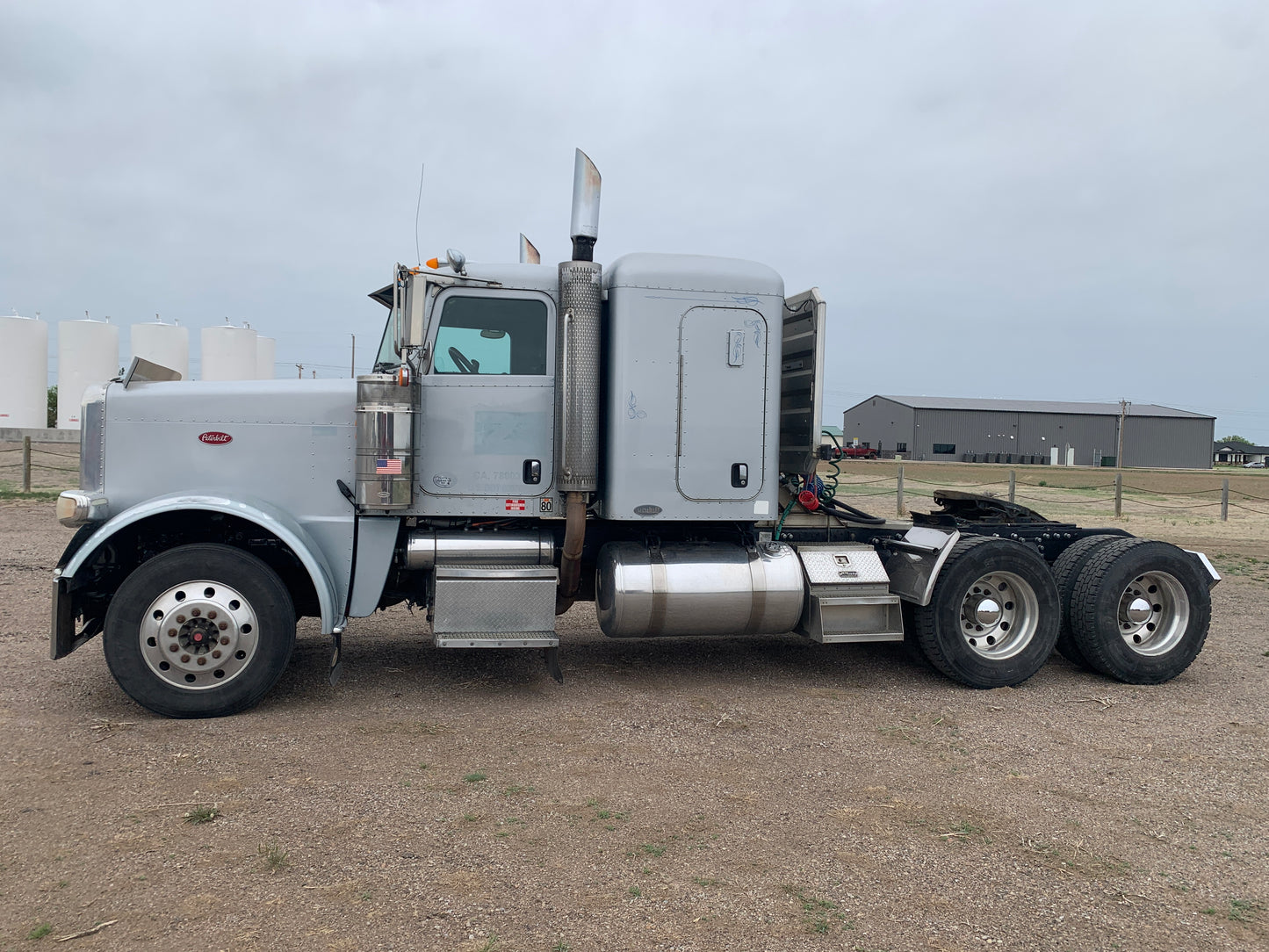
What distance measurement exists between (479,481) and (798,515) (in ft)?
8.01

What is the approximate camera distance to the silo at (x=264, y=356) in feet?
72.8

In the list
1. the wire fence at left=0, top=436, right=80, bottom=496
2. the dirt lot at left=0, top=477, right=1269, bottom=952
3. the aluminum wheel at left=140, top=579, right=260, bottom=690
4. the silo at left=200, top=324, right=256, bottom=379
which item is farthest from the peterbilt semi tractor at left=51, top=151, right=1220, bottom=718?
the silo at left=200, top=324, right=256, bottom=379

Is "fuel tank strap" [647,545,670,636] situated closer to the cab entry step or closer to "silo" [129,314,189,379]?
the cab entry step

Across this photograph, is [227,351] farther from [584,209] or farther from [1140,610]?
[1140,610]

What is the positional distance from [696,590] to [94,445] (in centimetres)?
394

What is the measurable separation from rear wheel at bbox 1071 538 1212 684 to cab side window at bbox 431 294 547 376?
431 cm

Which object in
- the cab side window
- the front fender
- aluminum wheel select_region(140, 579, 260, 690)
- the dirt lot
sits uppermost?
the cab side window

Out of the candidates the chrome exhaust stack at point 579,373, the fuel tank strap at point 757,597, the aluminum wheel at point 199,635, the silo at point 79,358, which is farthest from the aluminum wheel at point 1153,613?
the silo at point 79,358

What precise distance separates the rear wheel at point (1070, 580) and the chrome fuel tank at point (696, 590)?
2092 millimetres

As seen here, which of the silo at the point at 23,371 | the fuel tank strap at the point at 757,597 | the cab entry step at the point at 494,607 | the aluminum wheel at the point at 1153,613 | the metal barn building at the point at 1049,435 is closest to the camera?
the cab entry step at the point at 494,607

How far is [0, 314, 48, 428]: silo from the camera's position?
76.5 ft

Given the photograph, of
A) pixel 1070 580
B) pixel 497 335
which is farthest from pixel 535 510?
pixel 1070 580

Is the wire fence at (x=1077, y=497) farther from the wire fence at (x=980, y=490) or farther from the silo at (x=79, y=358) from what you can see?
the silo at (x=79, y=358)

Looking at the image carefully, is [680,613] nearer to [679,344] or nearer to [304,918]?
[679,344]
